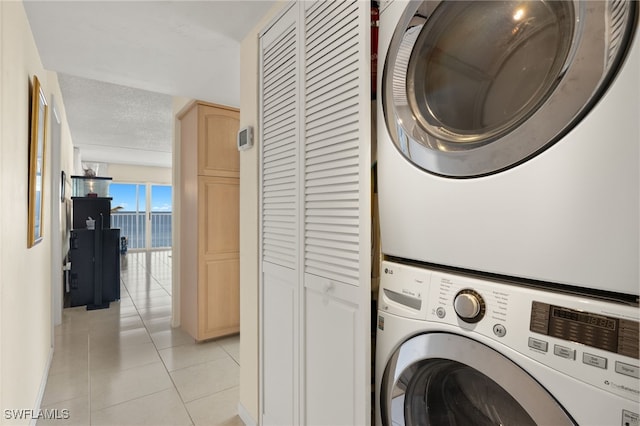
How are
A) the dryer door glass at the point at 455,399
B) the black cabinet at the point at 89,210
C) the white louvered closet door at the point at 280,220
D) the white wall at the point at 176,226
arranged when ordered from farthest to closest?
the black cabinet at the point at 89,210
the white wall at the point at 176,226
the white louvered closet door at the point at 280,220
the dryer door glass at the point at 455,399

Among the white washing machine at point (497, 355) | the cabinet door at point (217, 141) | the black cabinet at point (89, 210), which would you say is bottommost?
the white washing machine at point (497, 355)

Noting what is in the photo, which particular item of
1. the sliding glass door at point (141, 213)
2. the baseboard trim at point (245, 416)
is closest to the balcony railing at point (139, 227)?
the sliding glass door at point (141, 213)

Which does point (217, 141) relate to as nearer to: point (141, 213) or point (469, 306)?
→ point (469, 306)

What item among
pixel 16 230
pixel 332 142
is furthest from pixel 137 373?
pixel 332 142

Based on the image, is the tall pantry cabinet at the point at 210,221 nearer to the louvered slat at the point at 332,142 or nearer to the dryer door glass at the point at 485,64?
the louvered slat at the point at 332,142

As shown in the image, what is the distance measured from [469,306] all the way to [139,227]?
1034 centimetres

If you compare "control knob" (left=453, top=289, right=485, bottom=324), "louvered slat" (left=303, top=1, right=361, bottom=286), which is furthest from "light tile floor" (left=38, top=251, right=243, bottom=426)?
"control knob" (left=453, top=289, right=485, bottom=324)

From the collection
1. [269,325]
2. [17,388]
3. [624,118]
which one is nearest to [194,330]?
[17,388]

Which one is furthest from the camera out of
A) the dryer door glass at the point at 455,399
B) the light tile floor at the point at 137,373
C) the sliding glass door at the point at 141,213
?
the sliding glass door at the point at 141,213

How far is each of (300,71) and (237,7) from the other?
611 millimetres

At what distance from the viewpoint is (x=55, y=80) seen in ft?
10.2

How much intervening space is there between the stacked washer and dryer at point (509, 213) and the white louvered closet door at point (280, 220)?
0.50 meters

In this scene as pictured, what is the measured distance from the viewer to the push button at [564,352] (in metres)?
0.60

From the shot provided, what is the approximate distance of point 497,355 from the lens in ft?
2.28
